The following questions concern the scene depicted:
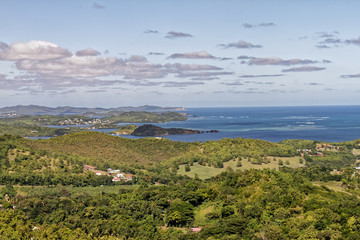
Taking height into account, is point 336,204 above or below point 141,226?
above

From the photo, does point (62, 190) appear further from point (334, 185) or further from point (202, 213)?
point (334, 185)

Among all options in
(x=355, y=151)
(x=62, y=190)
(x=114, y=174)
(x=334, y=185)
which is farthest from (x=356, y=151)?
(x=62, y=190)

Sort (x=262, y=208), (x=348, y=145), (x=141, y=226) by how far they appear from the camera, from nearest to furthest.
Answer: (x=141, y=226) < (x=262, y=208) < (x=348, y=145)

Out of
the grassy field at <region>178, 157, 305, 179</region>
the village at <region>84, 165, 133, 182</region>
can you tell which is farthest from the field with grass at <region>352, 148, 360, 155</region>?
the village at <region>84, 165, 133, 182</region>

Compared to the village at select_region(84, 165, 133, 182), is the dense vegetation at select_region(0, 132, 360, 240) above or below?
above

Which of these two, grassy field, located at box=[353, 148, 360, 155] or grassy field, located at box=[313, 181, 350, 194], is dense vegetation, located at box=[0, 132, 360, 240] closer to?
grassy field, located at box=[313, 181, 350, 194]

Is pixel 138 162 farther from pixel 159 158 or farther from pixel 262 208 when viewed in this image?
pixel 262 208

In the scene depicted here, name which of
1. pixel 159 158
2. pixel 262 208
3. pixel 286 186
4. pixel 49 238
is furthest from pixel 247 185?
pixel 159 158

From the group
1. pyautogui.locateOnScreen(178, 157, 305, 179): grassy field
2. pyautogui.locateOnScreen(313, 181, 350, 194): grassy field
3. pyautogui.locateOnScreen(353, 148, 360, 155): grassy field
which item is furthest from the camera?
pyautogui.locateOnScreen(353, 148, 360, 155): grassy field
